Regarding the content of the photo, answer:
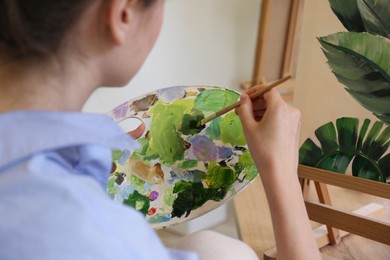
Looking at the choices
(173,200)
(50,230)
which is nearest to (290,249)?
(173,200)

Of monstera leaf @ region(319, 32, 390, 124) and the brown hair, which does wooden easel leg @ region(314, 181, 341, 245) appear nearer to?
monstera leaf @ region(319, 32, 390, 124)

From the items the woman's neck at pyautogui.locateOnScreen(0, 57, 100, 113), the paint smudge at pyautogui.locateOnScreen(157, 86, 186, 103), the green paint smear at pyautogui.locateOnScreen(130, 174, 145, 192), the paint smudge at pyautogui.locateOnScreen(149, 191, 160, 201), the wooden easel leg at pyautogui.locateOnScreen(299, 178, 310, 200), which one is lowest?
the wooden easel leg at pyautogui.locateOnScreen(299, 178, 310, 200)

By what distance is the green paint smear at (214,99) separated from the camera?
0.71 metres

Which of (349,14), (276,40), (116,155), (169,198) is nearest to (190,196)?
(169,198)

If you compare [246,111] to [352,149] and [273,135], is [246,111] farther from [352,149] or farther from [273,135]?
[352,149]

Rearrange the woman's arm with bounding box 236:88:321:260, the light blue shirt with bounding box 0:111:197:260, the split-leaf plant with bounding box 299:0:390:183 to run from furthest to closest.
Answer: the split-leaf plant with bounding box 299:0:390:183 → the woman's arm with bounding box 236:88:321:260 → the light blue shirt with bounding box 0:111:197:260

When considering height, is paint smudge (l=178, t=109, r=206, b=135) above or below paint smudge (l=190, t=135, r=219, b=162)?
above

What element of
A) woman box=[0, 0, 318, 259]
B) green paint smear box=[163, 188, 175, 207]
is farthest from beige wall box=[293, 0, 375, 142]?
woman box=[0, 0, 318, 259]

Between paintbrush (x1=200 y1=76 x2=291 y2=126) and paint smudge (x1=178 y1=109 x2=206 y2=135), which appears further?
paint smudge (x1=178 y1=109 x2=206 y2=135)

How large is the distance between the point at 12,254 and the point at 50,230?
3 cm

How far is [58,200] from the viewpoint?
0.31 meters

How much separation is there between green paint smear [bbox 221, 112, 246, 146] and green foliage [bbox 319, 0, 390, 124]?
183 millimetres

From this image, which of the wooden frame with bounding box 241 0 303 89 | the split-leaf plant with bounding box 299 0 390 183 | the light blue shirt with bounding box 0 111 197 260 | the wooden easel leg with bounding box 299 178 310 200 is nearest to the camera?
the light blue shirt with bounding box 0 111 197 260

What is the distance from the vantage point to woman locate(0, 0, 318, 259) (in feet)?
1.03
